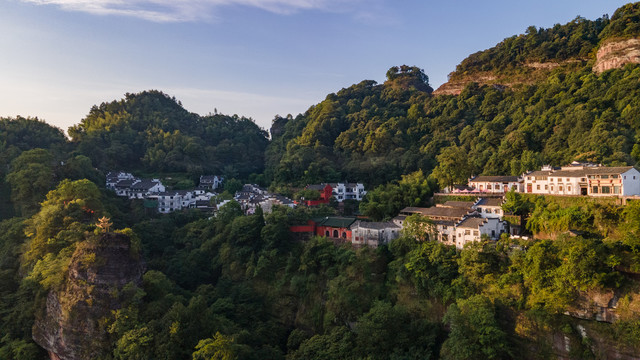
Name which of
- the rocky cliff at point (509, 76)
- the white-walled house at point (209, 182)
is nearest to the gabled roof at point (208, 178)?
the white-walled house at point (209, 182)

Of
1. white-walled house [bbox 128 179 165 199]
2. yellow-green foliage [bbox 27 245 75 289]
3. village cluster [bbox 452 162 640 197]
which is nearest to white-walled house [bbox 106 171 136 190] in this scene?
white-walled house [bbox 128 179 165 199]

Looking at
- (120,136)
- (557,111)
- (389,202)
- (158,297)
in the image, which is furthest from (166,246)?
(557,111)

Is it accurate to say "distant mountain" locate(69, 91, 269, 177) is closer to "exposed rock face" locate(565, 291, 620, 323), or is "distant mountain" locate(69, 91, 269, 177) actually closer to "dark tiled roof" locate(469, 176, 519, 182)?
"dark tiled roof" locate(469, 176, 519, 182)

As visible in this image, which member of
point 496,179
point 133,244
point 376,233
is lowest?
point 133,244

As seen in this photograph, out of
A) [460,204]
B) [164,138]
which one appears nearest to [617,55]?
[460,204]

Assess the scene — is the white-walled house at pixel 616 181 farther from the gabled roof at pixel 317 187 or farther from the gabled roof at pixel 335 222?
the gabled roof at pixel 317 187

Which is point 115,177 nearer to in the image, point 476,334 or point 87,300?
point 87,300
